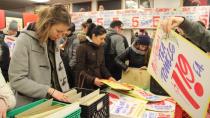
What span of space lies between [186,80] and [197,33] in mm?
395

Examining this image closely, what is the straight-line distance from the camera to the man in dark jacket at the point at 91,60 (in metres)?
2.86

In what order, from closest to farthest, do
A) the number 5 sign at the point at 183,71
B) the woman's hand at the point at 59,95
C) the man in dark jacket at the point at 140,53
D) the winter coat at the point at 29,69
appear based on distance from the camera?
1. the number 5 sign at the point at 183,71
2. the woman's hand at the point at 59,95
3. the winter coat at the point at 29,69
4. the man in dark jacket at the point at 140,53

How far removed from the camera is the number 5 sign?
0.96m

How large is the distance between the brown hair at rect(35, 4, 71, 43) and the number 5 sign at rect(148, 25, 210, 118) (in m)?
0.78

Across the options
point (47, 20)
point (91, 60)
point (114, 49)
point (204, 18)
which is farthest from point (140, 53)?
point (204, 18)

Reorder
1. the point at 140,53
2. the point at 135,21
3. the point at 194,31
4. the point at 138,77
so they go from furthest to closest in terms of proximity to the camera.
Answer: the point at 135,21, the point at 140,53, the point at 138,77, the point at 194,31

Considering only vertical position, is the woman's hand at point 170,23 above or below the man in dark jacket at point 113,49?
above

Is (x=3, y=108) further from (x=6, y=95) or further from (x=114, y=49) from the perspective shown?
Answer: (x=114, y=49)

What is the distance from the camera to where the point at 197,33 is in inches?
52.8

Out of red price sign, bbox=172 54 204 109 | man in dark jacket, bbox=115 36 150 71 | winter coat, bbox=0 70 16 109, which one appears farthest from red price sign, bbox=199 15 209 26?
winter coat, bbox=0 70 16 109

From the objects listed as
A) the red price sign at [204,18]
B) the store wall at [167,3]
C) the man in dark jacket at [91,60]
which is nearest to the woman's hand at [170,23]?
the man in dark jacket at [91,60]

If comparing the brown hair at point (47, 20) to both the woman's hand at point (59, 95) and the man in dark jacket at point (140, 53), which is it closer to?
the woman's hand at point (59, 95)

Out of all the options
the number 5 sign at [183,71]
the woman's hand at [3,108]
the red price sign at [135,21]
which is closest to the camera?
the number 5 sign at [183,71]

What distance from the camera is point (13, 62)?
1.71 metres
